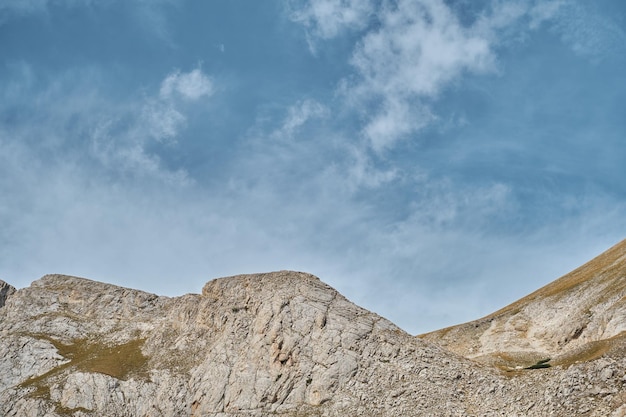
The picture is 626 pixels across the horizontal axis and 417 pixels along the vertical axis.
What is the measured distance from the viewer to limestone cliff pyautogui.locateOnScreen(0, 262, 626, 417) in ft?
232

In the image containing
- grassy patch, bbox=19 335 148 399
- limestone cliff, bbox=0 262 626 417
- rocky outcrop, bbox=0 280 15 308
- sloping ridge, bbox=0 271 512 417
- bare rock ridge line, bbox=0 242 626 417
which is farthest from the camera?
rocky outcrop, bbox=0 280 15 308

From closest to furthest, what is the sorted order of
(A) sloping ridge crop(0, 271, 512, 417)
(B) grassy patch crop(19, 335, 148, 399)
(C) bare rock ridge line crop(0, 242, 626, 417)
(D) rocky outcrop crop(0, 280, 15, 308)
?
(C) bare rock ridge line crop(0, 242, 626, 417) → (A) sloping ridge crop(0, 271, 512, 417) → (B) grassy patch crop(19, 335, 148, 399) → (D) rocky outcrop crop(0, 280, 15, 308)

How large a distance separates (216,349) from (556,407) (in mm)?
55873

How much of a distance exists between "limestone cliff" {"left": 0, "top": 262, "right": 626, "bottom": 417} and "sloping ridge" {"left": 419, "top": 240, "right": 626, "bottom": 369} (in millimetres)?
11604

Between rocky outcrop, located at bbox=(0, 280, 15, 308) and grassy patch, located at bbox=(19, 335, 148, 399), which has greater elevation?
rocky outcrop, located at bbox=(0, 280, 15, 308)

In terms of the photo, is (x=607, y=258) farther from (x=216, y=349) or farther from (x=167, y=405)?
(x=167, y=405)

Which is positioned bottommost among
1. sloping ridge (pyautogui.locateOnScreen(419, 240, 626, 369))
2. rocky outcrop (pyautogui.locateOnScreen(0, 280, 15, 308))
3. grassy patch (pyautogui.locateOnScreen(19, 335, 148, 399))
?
sloping ridge (pyautogui.locateOnScreen(419, 240, 626, 369))

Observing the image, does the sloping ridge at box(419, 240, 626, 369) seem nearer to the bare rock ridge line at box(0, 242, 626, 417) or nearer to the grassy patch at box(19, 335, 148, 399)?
the bare rock ridge line at box(0, 242, 626, 417)

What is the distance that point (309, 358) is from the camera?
89.5m

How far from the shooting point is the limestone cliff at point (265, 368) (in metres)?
70.7

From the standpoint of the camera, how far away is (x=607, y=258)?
4815 inches

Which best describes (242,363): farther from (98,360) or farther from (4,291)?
(4,291)

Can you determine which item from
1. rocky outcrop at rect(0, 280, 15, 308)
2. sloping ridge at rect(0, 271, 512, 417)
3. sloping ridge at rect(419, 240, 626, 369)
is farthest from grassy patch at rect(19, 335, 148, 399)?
sloping ridge at rect(419, 240, 626, 369)

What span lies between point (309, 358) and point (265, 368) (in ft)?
Result: 23.0
